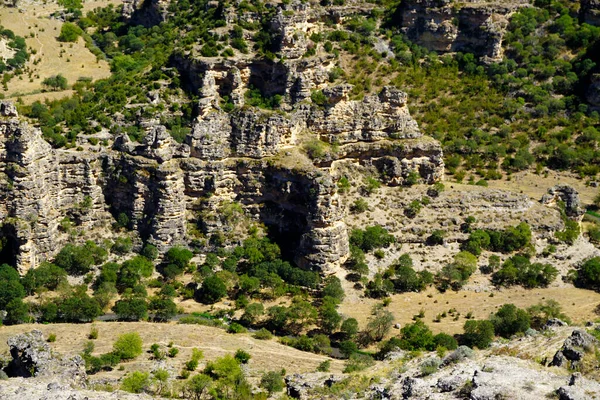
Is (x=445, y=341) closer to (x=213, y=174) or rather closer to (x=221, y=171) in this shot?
(x=221, y=171)

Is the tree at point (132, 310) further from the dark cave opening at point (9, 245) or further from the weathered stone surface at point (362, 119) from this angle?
the weathered stone surface at point (362, 119)

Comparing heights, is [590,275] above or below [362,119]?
below

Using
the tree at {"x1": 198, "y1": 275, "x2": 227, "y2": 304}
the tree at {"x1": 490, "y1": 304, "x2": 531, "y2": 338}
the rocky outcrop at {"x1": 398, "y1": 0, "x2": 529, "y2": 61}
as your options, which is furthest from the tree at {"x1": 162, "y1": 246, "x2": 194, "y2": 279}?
the rocky outcrop at {"x1": 398, "y1": 0, "x2": 529, "y2": 61}

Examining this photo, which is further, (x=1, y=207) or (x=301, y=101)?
(x=301, y=101)

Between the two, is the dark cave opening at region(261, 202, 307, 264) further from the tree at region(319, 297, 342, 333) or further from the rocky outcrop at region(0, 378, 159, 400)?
the rocky outcrop at region(0, 378, 159, 400)

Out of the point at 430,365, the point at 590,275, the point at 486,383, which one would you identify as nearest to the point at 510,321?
the point at 590,275

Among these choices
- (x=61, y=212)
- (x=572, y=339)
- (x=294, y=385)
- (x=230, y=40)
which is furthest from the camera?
(x=230, y=40)

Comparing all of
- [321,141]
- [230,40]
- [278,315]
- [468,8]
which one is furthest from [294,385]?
[468,8]

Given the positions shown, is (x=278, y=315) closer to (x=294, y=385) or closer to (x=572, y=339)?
(x=294, y=385)
